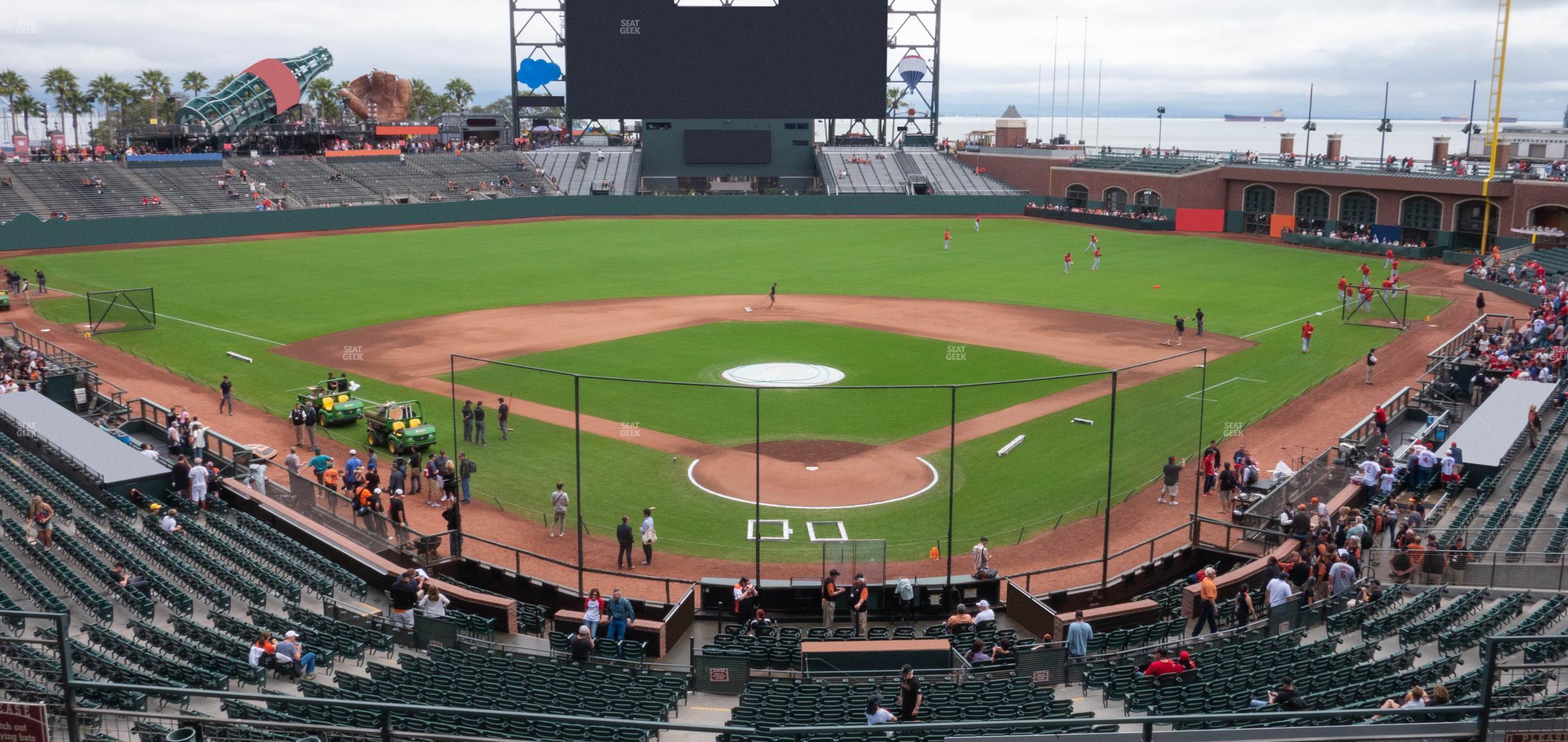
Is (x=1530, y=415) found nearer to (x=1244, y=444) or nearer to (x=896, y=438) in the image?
(x=1244, y=444)

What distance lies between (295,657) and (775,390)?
10157mm

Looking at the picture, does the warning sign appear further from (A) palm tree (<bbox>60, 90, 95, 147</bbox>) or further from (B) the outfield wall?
(A) palm tree (<bbox>60, 90, 95, 147</bbox>)

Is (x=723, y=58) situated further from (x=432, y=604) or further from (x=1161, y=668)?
(x=1161, y=668)

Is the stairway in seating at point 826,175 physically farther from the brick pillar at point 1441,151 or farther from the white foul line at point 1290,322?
the white foul line at point 1290,322

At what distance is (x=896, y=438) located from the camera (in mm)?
28656

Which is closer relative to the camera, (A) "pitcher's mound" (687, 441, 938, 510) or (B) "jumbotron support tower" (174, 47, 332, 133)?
(A) "pitcher's mound" (687, 441, 938, 510)

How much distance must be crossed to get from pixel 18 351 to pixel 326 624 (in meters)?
23.2

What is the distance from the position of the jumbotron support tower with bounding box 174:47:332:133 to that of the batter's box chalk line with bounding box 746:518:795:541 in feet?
276

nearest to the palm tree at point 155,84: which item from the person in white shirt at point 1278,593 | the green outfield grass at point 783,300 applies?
the green outfield grass at point 783,300

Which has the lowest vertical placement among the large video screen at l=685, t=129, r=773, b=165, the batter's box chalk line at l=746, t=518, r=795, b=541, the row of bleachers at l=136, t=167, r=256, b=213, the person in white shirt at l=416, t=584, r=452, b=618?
the batter's box chalk line at l=746, t=518, r=795, b=541

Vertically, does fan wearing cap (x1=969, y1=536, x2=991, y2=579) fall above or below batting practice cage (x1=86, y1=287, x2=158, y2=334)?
below

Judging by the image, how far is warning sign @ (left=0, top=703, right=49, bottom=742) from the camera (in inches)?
310

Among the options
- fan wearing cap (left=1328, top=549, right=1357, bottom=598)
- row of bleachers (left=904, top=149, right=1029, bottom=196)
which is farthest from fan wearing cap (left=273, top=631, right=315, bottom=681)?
row of bleachers (left=904, top=149, right=1029, bottom=196)

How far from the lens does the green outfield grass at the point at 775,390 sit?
29109mm
